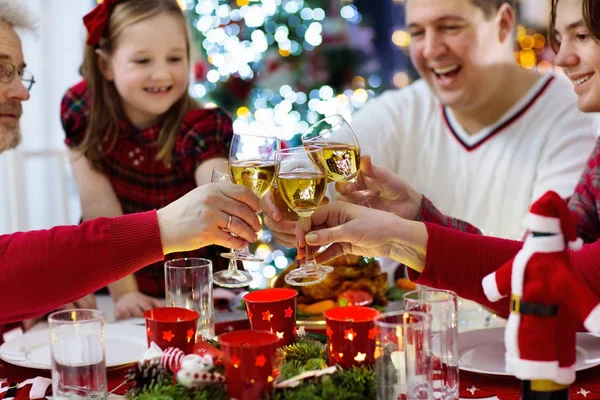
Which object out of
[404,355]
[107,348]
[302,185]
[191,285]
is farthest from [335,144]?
[107,348]

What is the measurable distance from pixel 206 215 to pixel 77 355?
426 mm

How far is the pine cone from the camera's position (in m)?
1.09

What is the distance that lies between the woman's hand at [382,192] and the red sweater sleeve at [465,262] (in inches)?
11.4

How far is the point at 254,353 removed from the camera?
100 cm

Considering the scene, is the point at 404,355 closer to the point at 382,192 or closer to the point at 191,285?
the point at 191,285

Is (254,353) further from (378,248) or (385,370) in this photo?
(378,248)

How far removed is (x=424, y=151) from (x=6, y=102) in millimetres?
1371

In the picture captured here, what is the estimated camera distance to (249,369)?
1.00 meters

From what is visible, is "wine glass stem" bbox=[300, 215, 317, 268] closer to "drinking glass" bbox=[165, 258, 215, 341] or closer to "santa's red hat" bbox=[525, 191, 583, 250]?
"drinking glass" bbox=[165, 258, 215, 341]

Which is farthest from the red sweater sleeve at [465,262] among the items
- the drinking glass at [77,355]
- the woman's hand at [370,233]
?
the drinking glass at [77,355]

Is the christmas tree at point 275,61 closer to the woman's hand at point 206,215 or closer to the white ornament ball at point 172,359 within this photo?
A: the woman's hand at point 206,215

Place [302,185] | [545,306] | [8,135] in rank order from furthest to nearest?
[8,135]
[302,185]
[545,306]

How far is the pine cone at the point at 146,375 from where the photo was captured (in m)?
1.09

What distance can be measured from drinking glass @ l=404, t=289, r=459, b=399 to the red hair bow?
5.29 feet
